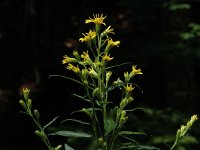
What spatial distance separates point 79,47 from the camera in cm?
582

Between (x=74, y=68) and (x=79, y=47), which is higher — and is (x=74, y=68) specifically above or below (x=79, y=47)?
above

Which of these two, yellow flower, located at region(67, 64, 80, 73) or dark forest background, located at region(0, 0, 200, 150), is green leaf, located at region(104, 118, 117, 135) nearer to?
yellow flower, located at region(67, 64, 80, 73)

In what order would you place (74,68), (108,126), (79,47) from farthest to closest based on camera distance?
(79,47) → (74,68) → (108,126)

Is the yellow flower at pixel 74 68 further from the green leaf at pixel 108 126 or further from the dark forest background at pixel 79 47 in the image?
the dark forest background at pixel 79 47

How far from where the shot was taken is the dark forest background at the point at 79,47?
546 centimetres

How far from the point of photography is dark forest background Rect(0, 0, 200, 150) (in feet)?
17.9

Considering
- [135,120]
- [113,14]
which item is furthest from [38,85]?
[135,120]

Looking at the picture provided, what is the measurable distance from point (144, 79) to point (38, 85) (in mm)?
1653

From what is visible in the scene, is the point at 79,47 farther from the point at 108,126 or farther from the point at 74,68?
the point at 108,126

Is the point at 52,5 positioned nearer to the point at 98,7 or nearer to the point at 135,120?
the point at 98,7

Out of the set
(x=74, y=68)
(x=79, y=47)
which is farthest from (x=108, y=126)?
(x=79, y=47)

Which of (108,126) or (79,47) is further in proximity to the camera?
(79,47)

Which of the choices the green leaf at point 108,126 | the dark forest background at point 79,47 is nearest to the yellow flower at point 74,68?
the green leaf at point 108,126

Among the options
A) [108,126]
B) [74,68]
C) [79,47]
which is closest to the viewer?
[108,126]
